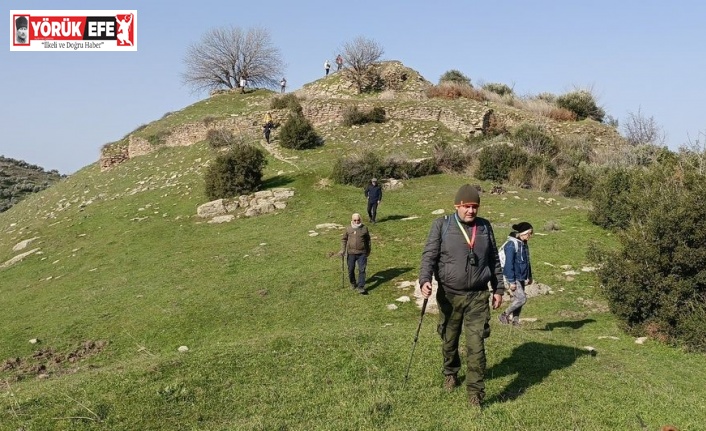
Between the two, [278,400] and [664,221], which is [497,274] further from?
[664,221]

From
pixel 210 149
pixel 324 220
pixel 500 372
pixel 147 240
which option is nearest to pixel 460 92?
pixel 210 149

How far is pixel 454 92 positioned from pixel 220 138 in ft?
61.6

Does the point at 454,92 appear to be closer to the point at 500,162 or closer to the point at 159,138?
the point at 500,162

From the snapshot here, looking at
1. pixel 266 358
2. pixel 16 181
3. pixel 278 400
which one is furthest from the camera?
pixel 16 181

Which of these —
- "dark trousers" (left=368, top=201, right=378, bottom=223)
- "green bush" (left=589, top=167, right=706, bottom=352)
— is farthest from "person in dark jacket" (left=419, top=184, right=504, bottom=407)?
"dark trousers" (left=368, top=201, right=378, bottom=223)

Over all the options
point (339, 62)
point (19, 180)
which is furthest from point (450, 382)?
point (19, 180)

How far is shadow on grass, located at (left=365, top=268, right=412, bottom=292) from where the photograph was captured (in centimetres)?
1364

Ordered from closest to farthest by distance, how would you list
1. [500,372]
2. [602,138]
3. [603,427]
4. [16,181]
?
1. [603,427]
2. [500,372]
3. [602,138]
4. [16,181]

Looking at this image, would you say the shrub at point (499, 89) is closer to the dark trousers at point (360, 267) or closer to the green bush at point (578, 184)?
the green bush at point (578, 184)

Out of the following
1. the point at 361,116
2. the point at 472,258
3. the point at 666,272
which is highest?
the point at 361,116

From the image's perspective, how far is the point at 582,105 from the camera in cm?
3734

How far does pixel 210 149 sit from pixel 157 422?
3095cm

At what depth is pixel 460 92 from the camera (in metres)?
39.2

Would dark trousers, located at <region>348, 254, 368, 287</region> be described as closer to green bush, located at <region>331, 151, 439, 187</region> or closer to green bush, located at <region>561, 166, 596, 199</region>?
green bush, located at <region>331, 151, 439, 187</region>
